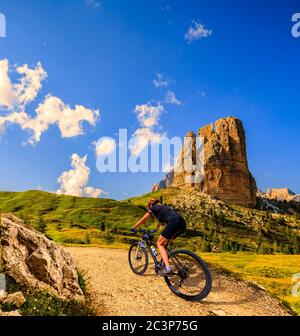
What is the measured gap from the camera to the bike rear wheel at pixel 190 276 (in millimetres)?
13203

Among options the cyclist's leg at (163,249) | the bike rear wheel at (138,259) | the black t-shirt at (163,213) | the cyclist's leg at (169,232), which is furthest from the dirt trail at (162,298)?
the black t-shirt at (163,213)

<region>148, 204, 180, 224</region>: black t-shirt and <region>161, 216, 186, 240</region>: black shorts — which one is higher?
<region>148, 204, 180, 224</region>: black t-shirt

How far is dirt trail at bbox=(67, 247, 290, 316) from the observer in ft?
41.2

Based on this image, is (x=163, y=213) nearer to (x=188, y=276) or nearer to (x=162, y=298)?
(x=188, y=276)

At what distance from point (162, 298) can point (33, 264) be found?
217 inches

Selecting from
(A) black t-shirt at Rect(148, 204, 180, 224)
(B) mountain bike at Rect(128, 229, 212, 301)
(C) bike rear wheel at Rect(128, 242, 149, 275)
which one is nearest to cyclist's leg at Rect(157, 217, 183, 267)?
(A) black t-shirt at Rect(148, 204, 180, 224)

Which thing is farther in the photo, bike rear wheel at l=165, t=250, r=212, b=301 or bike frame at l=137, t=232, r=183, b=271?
bike frame at l=137, t=232, r=183, b=271

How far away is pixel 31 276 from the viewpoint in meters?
12.7

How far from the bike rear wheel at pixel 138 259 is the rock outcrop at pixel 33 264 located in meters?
4.21

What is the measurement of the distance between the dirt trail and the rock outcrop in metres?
1.43

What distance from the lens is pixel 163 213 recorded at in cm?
1450

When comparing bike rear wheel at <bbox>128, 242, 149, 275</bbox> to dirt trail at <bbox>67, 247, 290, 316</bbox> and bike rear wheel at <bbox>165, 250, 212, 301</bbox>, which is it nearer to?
dirt trail at <bbox>67, 247, 290, 316</bbox>

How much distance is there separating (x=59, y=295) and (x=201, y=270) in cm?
569

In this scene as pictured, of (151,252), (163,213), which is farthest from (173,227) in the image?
(151,252)
